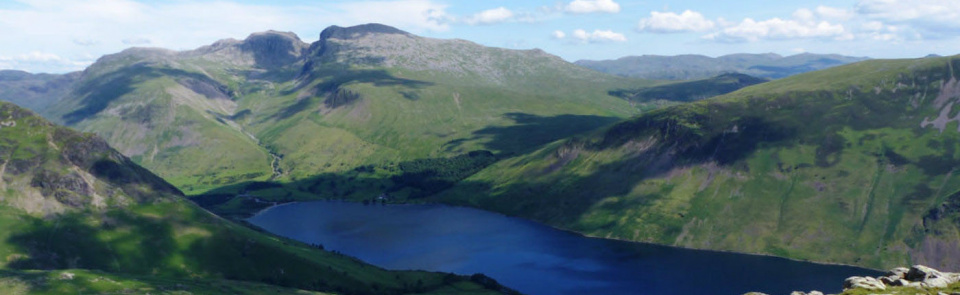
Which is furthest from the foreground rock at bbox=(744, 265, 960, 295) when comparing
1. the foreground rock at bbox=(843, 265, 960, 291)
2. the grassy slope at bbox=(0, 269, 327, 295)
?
the grassy slope at bbox=(0, 269, 327, 295)

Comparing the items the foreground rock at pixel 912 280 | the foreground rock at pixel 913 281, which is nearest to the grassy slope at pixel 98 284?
the foreground rock at pixel 913 281

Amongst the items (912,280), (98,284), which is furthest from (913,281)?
(98,284)

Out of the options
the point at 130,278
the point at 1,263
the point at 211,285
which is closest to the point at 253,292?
the point at 211,285

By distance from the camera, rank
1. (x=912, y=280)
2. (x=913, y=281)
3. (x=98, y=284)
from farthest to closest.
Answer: (x=98, y=284), (x=912, y=280), (x=913, y=281)

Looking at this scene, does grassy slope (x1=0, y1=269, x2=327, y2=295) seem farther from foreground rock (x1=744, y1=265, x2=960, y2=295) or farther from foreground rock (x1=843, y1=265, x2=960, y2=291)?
foreground rock (x1=843, y1=265, x2=960, y2=291)

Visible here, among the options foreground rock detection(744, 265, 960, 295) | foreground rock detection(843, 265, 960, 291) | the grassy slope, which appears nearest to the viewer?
foreground rock detection(744, 265, 960, 295)

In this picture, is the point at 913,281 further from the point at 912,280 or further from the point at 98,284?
the point at 98,284

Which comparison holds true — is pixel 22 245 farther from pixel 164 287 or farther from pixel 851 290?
pixel 851 290

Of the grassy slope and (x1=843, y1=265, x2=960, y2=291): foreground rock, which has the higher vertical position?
Result: (x1=843, y1=265, x2=960, y2=291): foreground rock

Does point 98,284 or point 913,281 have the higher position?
point 913,281

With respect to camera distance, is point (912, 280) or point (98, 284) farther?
point (98, 284)

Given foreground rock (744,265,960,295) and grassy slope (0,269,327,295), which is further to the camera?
grassy slope (0,269,327,295)
